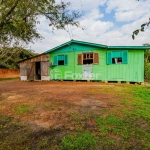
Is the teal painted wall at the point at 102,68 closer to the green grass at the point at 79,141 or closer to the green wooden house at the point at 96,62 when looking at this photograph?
the green wooden house at the point at 96,62

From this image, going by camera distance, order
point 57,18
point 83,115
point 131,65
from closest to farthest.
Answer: point 83,115 → point 57,18 → point 131,65

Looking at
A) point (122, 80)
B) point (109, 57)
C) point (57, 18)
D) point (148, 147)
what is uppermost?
point (57, 18)

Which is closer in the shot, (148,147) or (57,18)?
(148,147)

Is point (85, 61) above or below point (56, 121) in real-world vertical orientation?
above

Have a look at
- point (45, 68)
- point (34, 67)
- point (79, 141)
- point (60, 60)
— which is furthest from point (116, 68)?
point (79, 141)

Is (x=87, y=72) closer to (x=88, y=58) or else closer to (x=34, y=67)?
(x=88, y=58)

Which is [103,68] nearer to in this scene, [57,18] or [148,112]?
[57,18]

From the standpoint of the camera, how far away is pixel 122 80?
12039 millimetres

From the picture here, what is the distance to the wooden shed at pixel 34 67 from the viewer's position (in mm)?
15809

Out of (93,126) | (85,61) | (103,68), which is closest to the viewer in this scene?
(93,126)

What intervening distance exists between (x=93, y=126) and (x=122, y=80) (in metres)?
9.38

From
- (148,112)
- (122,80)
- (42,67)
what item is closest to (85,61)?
(122,80)

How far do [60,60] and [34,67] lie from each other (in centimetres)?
388

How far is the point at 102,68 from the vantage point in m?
12.8
